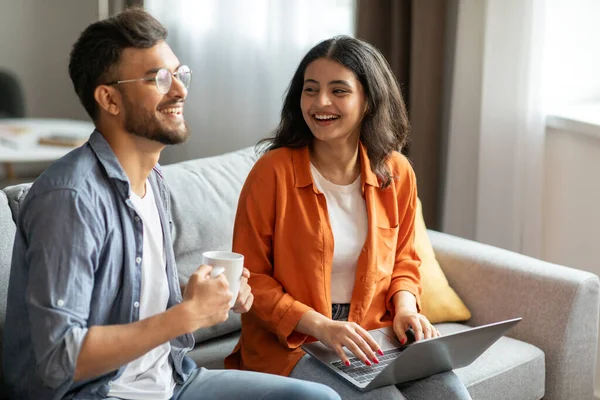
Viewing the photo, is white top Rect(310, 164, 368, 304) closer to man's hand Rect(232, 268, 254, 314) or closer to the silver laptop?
the silver laptop

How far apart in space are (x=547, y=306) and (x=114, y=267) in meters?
1.34

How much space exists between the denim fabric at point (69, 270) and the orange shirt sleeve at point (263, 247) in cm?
47

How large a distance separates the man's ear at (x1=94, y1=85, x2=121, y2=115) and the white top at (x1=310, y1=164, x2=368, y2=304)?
65 cm

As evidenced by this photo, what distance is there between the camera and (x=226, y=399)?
68.6 inches

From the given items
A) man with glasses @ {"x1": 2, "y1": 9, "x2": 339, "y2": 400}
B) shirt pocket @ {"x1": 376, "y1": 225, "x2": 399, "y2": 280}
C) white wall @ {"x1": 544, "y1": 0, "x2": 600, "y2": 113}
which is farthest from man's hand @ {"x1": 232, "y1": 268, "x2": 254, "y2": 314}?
white wall @ {"x1": 544, "y1": 0, "x2": 600, "y2": 113}

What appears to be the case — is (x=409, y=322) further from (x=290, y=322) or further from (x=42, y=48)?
(x=42, y=48)

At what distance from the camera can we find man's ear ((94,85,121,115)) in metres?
1.63

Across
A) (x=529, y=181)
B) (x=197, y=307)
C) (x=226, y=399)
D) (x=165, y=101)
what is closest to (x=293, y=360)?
(x=226, y=399)

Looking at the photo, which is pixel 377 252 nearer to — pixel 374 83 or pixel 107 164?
pixel 374 83

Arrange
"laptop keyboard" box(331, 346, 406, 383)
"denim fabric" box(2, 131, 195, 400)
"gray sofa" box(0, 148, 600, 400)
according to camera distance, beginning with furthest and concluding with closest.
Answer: "gray sofa" box(0, 148, 600, 400) → "laptop keyboard" box(331, 346, 406, 383) → "denim fabric" box(2, 131, 195, 400)

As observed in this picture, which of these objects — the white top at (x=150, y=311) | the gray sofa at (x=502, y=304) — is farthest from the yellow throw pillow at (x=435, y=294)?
the white top at (x=150, y=311)

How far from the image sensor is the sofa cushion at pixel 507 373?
2.26 m

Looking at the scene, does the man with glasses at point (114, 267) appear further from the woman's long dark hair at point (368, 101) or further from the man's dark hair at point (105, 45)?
the woman's long dark hair at point (368, 101)

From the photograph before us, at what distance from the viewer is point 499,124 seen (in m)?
3.10
